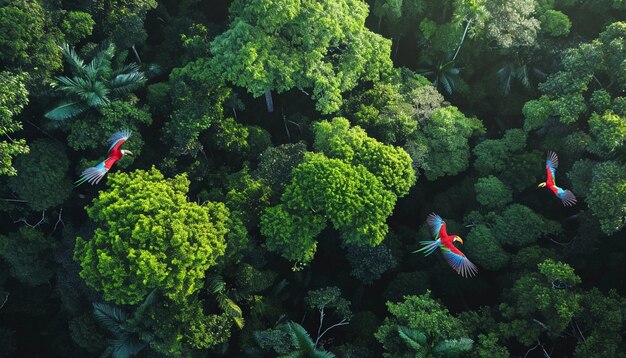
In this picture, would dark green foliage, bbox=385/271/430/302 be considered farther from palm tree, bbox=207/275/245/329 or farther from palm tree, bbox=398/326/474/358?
palm tree, bbox=207/275/245/329

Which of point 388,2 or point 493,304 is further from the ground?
point 388,2

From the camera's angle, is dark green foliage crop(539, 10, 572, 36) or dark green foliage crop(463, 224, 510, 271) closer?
dark green foliage crop(463, 224, 510, 271)

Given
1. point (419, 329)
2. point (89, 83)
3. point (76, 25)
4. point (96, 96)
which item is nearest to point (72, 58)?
point (89, 83)

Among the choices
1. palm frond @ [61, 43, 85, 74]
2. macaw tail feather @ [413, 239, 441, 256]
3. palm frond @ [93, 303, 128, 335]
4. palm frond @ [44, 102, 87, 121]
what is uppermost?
palm frond @ [61, 43, 85, 74]

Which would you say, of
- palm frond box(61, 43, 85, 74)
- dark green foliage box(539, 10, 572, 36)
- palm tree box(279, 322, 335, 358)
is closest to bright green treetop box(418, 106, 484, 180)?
dark green foliage box(539, 10, 572, 36)

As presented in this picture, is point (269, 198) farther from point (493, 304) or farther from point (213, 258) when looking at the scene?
point (493, 304)

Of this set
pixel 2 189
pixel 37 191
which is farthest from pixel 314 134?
pixel 2 189

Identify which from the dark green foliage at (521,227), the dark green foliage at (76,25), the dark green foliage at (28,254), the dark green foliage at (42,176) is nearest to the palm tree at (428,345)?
the dark green foliage at (521,227)
